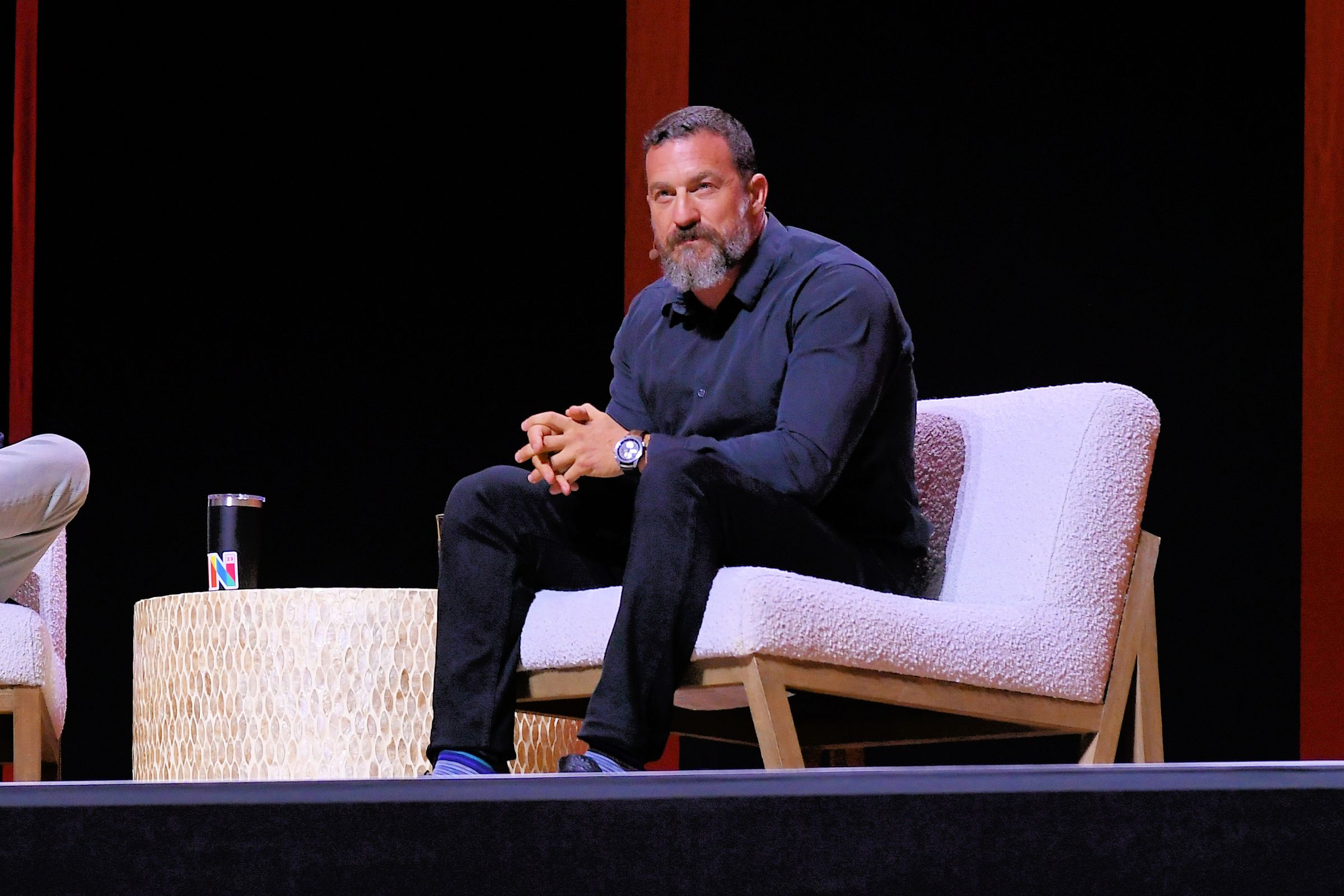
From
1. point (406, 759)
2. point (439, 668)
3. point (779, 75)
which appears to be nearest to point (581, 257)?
point (779, 75)

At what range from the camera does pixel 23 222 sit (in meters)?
3.57

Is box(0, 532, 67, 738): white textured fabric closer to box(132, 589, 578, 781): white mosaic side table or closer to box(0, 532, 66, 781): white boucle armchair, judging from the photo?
box(0, 532, 66, 781): white boucle armchair

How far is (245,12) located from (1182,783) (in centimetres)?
347

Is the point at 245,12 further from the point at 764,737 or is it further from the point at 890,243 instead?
the point at 764,737

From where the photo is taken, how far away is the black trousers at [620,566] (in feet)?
5.73

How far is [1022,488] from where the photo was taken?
2.10 meters

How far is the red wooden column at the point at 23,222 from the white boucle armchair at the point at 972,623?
79.9 inches

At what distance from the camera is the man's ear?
7.21ft

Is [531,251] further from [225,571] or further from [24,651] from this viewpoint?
[24,651]

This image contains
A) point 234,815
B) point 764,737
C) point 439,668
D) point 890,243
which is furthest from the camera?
point 890,243

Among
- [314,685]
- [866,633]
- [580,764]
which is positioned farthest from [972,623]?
[314,685]

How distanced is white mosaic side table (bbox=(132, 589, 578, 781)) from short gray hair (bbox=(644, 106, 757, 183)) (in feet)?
2.51

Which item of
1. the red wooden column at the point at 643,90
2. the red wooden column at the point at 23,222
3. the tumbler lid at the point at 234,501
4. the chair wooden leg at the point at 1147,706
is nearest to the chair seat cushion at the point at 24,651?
the tumbler lid at the point at 234,501

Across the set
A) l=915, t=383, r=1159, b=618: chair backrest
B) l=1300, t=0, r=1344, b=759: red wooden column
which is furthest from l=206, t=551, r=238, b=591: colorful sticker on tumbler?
l=1300, t=0, r=1344, b=759: red wooden column
